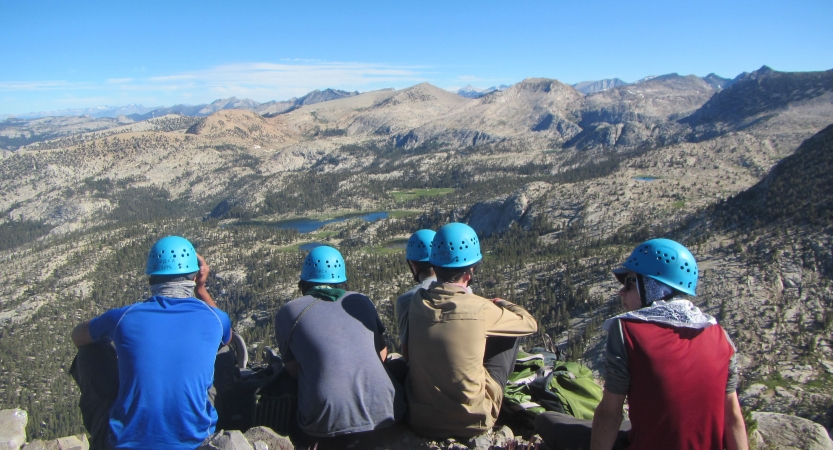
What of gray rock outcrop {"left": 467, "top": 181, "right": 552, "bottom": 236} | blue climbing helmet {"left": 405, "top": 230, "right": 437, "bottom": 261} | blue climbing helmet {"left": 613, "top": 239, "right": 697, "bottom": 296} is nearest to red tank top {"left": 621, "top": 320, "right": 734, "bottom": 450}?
blue climbing helmet {"left": 613, "top": 239, "right": 697, "bottom": 296}

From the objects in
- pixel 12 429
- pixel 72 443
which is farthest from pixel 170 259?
pixel 12 429

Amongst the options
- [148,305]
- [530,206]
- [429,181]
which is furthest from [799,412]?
[429,181]

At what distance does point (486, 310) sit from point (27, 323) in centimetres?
10779

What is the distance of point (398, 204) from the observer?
153750mm

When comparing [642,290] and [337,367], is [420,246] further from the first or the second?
[642,290]

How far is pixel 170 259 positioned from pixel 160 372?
5.15ft

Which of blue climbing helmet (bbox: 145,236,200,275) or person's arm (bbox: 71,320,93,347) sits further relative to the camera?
blue climbing helmet (bbox: 145,236,200,275)

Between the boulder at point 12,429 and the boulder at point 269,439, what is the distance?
11.6 ft

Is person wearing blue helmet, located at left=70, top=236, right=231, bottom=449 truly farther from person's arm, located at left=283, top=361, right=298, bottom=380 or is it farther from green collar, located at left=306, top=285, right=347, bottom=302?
green collar, located at left=306, top=285, right=347, bottom=302

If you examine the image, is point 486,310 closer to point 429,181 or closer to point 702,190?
point 702,190

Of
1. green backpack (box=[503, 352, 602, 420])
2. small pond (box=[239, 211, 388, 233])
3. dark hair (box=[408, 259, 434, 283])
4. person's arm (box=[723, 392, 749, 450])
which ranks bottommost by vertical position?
small pond (box=[239, 211, 388, 233])

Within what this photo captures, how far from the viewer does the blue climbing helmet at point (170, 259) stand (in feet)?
21.0

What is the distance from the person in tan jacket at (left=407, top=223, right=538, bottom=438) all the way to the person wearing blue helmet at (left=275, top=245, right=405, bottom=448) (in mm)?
474

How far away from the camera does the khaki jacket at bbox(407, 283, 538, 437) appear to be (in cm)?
586
